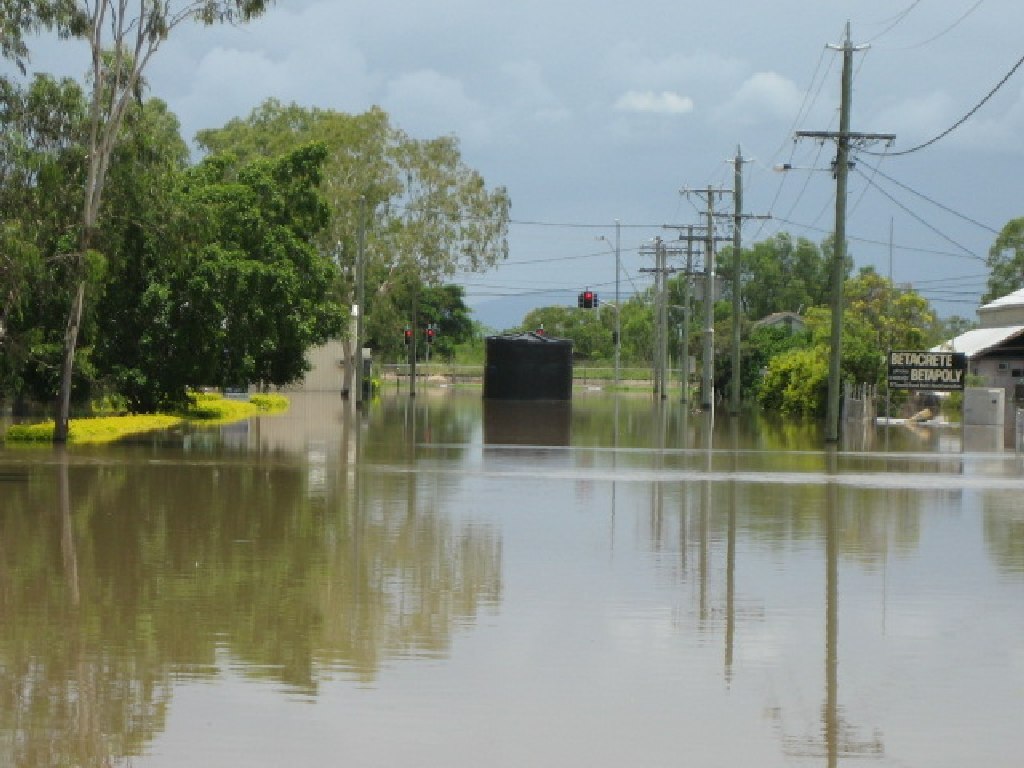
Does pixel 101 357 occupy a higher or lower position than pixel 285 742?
higher

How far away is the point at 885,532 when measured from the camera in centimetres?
1994

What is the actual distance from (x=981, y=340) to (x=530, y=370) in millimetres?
22285

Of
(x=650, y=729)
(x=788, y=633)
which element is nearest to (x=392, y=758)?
(x=650, y=729)

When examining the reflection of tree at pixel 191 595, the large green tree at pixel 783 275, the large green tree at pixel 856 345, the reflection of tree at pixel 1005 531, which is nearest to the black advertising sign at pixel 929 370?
the large green tree at pixel 856 345

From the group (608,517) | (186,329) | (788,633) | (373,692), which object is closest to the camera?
(373,692)

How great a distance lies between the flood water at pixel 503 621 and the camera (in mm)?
9008

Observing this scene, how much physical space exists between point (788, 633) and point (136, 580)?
569 cm

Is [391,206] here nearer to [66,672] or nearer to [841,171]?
[841,171]

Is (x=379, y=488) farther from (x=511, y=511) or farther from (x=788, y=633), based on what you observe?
(x=788, y=633)

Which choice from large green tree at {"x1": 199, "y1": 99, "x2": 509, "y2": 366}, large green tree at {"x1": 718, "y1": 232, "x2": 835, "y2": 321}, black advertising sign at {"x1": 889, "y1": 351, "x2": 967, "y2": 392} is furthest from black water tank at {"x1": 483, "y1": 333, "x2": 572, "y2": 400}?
large green tree at {"x1": 718, "y1": 232, "x2": 835, "y2": 321}

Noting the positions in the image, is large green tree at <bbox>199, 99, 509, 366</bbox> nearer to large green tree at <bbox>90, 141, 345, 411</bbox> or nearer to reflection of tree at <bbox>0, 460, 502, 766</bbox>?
large green tree at <bbox>90, 141, 345, 411</bbox>

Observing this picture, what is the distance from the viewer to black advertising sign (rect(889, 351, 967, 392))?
2147 inches

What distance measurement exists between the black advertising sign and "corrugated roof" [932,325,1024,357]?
57.1 feet

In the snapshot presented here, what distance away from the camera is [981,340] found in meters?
82.1
